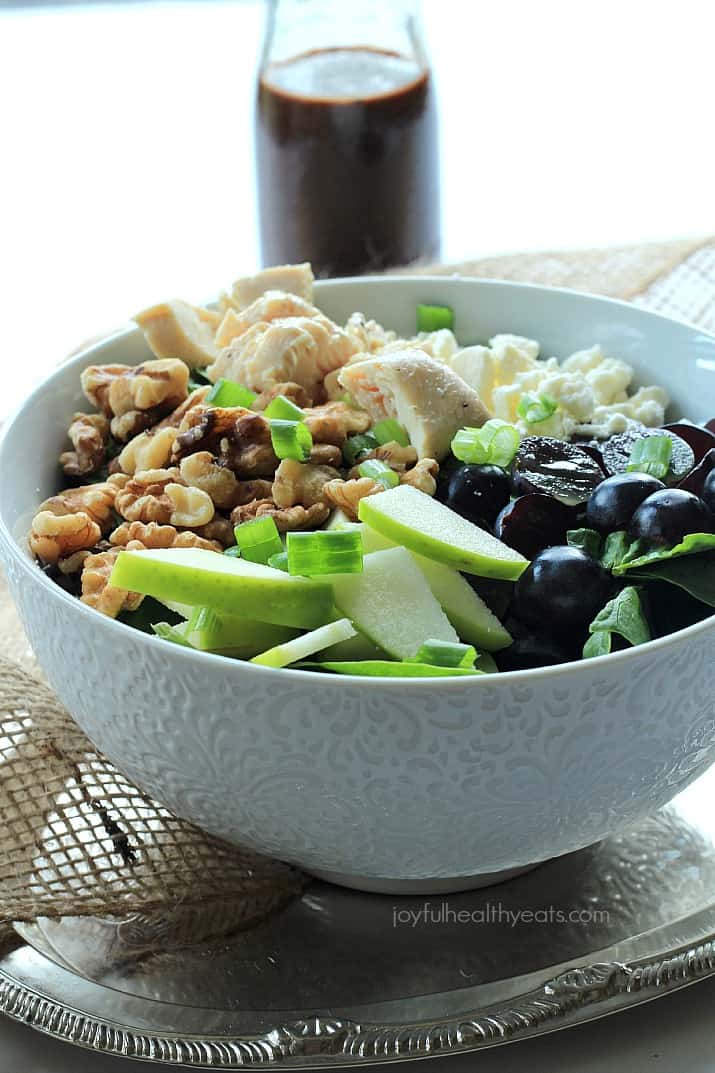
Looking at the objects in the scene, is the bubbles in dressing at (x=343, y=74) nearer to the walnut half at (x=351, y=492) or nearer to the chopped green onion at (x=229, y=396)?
the chopped green onion at (x=229, y=396)

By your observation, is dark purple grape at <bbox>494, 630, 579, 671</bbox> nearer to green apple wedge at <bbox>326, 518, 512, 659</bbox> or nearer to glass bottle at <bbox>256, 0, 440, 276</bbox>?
green apple wedge at <bbox>326, 518, 512, 659</bbox>

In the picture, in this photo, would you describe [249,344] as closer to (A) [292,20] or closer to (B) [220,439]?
(B) [220,439]

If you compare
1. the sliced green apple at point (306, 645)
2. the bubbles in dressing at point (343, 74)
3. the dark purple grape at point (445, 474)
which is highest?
the bubbles in dressing at point (343, 74)

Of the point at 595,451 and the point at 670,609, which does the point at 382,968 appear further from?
the point at 595,451

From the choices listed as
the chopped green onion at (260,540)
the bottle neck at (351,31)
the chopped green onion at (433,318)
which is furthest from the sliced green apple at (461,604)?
the bottle neck at (351,31)

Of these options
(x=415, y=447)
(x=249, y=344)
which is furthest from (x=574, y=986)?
(x=249, y=344)

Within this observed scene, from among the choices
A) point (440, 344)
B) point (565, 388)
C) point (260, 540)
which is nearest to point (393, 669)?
point (260, 540)

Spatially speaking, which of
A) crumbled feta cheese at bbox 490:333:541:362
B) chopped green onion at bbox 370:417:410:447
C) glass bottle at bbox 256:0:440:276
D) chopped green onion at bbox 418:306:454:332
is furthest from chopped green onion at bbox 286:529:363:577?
glass bottle at bbox 256:0:440:276
